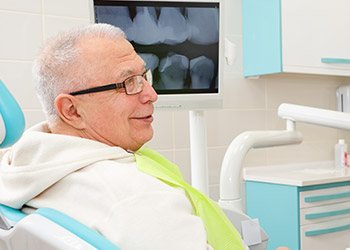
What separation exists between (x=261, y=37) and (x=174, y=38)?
1.15 metres

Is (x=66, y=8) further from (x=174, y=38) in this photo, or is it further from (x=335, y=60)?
(x=335, y=60)

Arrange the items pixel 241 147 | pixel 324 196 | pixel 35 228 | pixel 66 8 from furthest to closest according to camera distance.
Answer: pixel 324 196 < pixel 66 8 < pixel 241 147 < pixel 35 228

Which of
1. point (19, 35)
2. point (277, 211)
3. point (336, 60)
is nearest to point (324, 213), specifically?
point (277, 211)

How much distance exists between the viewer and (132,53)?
1.11 m

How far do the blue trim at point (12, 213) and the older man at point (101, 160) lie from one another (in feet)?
0.04

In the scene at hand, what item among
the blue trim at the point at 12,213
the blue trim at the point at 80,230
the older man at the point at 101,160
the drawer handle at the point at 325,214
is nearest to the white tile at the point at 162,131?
the drawer handle at the point at 325,214

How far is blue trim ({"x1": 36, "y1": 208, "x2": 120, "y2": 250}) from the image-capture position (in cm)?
73

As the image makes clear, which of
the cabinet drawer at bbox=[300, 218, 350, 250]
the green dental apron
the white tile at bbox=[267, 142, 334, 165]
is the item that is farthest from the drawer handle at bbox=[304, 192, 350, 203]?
the green dental apron

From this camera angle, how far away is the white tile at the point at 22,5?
6.82 feet

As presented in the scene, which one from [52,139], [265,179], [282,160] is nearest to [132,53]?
[52,139]

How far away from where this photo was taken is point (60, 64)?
102 cm

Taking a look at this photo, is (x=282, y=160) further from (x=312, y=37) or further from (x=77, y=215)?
(x=77, y=215)

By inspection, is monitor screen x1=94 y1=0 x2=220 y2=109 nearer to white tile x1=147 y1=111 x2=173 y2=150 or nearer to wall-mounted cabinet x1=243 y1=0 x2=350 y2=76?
white tile x1=147 y1=111 x2=173 y2=150

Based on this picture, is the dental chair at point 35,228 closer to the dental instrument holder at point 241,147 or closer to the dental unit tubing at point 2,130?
the dental unit tubing at point 2,130
